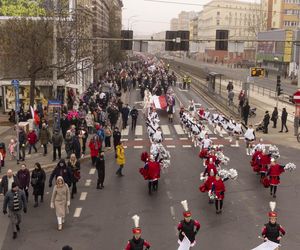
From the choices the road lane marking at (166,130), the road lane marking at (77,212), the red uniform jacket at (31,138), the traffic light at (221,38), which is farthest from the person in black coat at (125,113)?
the road lane marking at (77,212)

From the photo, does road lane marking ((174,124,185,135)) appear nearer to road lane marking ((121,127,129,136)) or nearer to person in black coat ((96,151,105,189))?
road lane marking ((121,127,129,136))

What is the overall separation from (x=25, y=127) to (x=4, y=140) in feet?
7.26

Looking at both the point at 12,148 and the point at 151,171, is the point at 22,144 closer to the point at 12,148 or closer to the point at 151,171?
the point at 12,148

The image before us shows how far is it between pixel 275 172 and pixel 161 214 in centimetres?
418

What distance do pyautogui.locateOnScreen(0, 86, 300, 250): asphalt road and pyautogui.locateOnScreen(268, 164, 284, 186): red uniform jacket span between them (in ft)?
1.99

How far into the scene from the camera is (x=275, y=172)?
637 inches

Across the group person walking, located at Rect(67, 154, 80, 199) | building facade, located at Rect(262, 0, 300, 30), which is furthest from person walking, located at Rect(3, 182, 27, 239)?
building facade, located at Rect(262, 0, 300, 30)

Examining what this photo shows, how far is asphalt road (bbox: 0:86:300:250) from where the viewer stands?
12.6 m

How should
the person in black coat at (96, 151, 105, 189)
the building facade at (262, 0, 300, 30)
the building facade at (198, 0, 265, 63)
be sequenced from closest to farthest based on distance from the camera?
the person in black coat at (96, 151, 105, 189), the building facade at (262, 0, 300, 30), the building facade at (198, 0, 265, 63)

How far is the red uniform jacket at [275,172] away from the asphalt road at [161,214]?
1.99 ft

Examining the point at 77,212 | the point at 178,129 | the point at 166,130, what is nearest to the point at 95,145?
the point at 77,212

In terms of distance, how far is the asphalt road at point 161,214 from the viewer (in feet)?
41.3

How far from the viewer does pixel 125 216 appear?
14469 millimetres

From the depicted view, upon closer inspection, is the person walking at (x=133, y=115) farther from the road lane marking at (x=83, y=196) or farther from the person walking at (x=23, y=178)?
the person walking at (x=23, y=178)
